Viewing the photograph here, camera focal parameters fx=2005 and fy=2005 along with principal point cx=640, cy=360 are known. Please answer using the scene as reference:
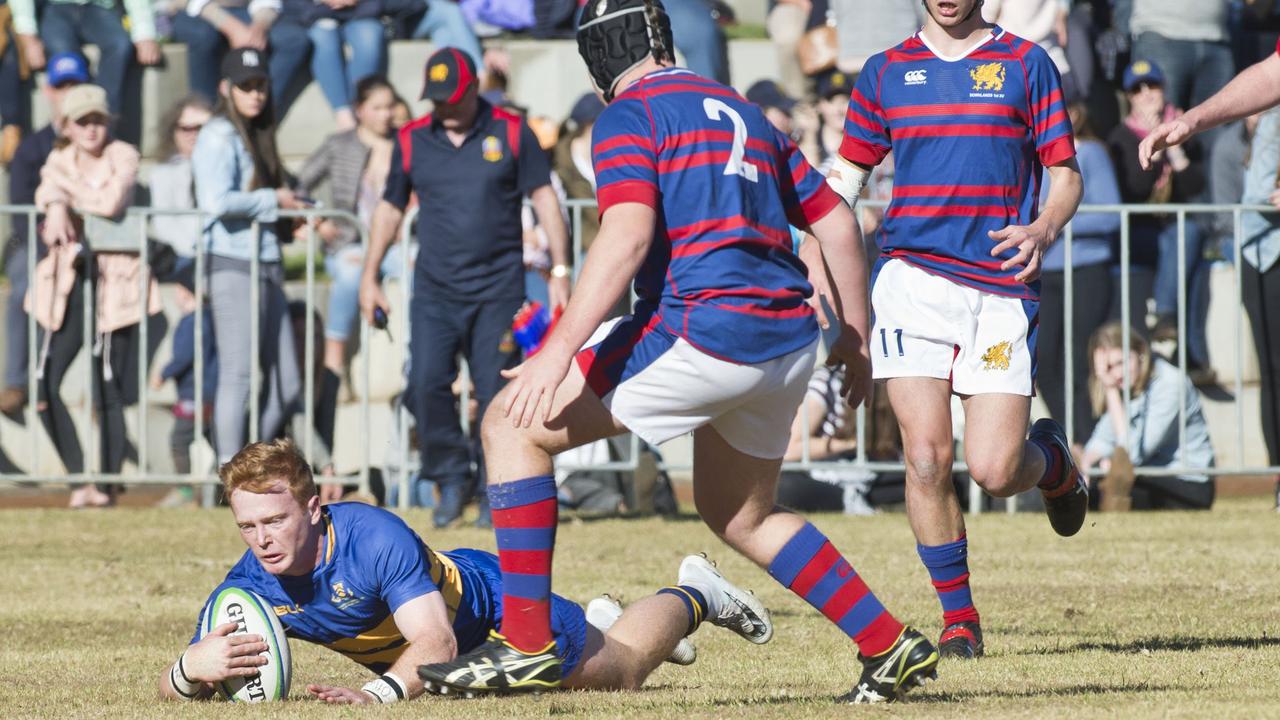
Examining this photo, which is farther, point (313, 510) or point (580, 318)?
point (313, 510)

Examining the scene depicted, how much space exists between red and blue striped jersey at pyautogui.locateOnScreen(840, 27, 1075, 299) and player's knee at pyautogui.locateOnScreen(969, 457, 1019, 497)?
0.55 metres

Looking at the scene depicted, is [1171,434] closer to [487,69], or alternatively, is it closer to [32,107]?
[487,69]

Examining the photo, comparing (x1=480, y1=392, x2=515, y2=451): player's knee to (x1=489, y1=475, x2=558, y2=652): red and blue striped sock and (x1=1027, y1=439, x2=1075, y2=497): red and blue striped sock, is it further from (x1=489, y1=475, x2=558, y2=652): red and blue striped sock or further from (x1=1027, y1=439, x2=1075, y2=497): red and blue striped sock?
(x1=1027, y1=439, x2=1075, y2=497): red and blue striped sock

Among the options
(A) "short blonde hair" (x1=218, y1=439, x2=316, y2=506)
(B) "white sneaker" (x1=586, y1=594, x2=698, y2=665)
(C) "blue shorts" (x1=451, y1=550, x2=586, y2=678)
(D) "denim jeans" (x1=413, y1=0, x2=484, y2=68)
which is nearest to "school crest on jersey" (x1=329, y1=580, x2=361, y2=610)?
(A) "short blonde hair" (x1=218, y1=439, x2=316, y2=506)

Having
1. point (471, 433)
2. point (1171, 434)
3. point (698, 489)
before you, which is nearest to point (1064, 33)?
point (1171, 434)

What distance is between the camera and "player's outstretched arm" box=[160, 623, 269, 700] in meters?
5.44

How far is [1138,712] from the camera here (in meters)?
4.98

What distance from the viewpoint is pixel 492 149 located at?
10539 millimetres

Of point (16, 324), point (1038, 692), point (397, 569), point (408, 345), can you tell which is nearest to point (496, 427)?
point (397, 569)

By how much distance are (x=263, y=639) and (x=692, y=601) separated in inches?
55.1

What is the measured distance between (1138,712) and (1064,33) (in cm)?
1005

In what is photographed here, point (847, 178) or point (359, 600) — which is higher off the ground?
point (847, 178)

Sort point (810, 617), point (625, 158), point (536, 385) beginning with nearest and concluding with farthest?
point (536, 385)
point (625, 158)
point (810, 617)

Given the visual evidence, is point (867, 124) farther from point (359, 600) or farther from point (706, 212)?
point (359, 600)
